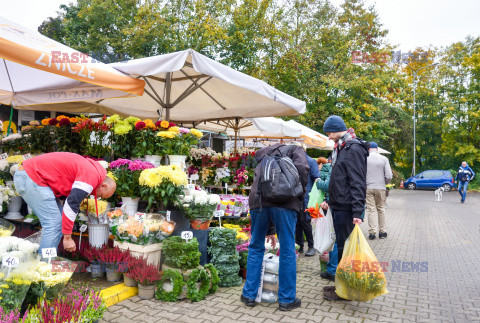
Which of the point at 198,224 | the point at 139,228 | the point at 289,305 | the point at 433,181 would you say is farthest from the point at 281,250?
the point at 433,181

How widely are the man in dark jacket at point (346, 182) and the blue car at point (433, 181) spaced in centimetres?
2505

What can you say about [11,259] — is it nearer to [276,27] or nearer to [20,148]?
[20,148]

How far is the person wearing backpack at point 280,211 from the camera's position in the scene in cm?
368

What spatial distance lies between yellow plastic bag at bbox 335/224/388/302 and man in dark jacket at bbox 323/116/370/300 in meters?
0.20

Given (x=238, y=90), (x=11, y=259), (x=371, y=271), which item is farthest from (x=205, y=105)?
(x=11, y=259)

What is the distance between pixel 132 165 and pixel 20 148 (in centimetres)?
230

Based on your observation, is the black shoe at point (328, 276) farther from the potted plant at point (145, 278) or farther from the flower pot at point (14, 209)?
the flower pot at point (14, 209)

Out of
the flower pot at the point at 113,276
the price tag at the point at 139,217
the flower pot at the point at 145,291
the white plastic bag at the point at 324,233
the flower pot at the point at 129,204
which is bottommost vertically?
the flower pot at the point at 145,291

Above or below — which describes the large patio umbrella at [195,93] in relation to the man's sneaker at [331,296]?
above

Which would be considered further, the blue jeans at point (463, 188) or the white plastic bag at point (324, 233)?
the blue jeans at point (463, 188)

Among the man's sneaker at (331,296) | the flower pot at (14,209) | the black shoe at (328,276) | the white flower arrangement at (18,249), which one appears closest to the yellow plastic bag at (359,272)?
the man's sneaker at (331,296)

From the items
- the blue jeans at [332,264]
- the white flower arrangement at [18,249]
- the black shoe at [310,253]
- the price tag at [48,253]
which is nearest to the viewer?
the white flower arrangement at [18,249]

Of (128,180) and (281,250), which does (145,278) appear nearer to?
(128,180)

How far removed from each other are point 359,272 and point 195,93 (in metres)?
4.72
